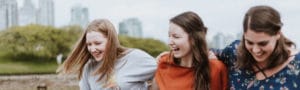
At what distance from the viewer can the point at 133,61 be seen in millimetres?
3625

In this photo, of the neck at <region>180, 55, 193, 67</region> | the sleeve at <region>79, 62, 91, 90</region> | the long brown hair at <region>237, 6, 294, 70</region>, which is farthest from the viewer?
the sleeve at <region>79, 62, 91, 90</region>

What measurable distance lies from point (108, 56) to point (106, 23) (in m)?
0.18

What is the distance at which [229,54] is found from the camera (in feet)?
10.2

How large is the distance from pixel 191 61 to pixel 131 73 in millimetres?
507

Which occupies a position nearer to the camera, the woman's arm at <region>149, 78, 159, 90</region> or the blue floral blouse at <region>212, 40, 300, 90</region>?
the blue floral blouse at <region>212, 40, 300, 90</region>

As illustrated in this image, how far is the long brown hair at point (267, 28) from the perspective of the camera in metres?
2.78

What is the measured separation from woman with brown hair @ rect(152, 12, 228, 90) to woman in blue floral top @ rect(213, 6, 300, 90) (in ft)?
0.24

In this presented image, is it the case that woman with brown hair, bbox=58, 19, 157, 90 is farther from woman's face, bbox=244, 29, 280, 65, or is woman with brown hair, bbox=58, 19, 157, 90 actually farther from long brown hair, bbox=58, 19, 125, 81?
woman's face, bbox=244, 29, 280, 65

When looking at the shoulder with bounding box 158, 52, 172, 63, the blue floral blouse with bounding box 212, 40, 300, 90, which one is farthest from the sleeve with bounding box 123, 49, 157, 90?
the blue floral blouse with bounding box 212, 40, 300, 90

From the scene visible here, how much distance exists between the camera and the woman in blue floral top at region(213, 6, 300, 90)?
279 cm

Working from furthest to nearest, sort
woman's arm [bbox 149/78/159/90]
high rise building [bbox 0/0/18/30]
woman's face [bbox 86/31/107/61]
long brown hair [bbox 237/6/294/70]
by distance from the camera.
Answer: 1. high rise building [bbox 0/0/18/30]
2. woman's face [bbox 86/31/107/61]
3. woman's arm [bbox 149/78/159/90]
4. long brown hair [bbox 237/6/294/70]

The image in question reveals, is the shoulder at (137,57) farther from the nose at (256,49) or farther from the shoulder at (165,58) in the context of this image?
the nose at (256,49)

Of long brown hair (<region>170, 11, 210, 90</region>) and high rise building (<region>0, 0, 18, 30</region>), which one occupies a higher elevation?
long brown hair (<region>170, 11, 210, 90</region>)

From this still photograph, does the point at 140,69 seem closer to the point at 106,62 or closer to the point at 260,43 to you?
the point at 106,62
